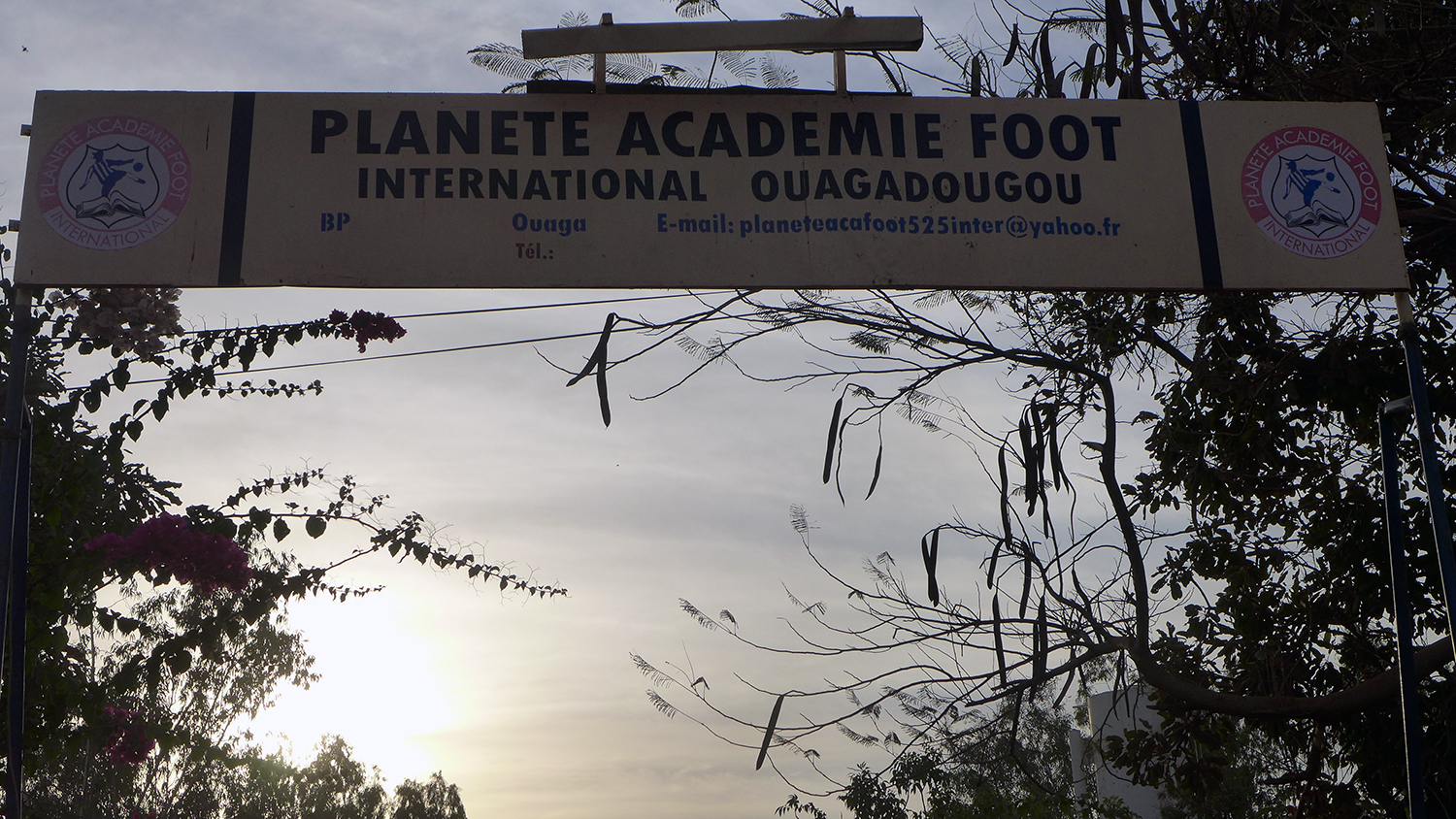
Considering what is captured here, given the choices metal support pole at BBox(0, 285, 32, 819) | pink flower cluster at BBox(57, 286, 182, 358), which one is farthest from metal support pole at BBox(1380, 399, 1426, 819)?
pink flower cluster at BBox(57, 286, 182, 358)

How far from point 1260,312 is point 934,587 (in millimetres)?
3876

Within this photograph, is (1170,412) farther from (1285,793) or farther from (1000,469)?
(1000,469)

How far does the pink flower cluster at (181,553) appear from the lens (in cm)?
400

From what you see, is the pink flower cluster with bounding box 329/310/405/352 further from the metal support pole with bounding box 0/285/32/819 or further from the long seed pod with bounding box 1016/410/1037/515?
the long seed pod with bounding box 1016/410/1037/515

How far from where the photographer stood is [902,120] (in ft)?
11.7

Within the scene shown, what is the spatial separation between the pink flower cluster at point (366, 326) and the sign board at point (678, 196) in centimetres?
153

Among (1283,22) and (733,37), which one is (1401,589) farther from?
(1283,22)

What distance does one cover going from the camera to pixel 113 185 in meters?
3.30

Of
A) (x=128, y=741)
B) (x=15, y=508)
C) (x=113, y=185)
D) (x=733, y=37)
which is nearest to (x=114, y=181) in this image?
(x=113, y=185)

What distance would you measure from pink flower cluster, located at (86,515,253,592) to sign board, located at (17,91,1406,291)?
1199mm

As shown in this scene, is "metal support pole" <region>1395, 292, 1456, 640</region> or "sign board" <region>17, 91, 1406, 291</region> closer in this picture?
"metal support pole" <region>1395, 292, 1456, 640</region>

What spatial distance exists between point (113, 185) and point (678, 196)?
1678 millimetres

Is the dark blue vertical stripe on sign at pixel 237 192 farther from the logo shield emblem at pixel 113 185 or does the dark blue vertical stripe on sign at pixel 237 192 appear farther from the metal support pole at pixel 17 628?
the metal support pole at pixel 17 628

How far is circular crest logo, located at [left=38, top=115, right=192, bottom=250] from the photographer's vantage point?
324 centimetres
